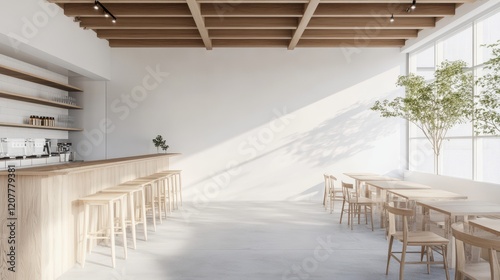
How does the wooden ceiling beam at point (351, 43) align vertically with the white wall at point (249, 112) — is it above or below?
above

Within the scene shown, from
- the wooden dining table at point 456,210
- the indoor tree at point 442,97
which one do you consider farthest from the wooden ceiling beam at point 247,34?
the wooden dining table at point 456,210

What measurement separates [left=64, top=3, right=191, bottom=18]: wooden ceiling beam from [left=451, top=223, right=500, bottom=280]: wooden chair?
5077 mm

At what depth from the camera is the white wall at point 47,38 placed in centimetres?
475

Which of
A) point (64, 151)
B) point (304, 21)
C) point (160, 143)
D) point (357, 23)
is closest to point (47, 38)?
point (64, 151)

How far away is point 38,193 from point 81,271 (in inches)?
36.4

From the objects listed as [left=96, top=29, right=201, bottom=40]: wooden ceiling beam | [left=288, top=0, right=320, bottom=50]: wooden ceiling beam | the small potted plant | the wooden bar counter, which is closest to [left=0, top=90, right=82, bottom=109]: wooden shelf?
[left=96, top=29, right=201, bottom=40]: wooden ceiling beam

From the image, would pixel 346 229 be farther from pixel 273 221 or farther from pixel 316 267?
pixel 316 267

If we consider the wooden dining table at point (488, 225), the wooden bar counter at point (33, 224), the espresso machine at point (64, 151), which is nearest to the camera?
the wooden dining table at point (488, 225)

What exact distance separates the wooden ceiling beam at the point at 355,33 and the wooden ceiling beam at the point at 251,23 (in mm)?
709

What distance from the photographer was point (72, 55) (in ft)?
20.6

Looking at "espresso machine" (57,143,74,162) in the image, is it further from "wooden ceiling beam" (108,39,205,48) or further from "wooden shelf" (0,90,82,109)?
"wooden ceiling beam" (108,39,205,48)

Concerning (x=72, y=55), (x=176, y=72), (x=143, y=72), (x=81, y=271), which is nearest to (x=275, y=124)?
(x=176, y=72)

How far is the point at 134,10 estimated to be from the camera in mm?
5945

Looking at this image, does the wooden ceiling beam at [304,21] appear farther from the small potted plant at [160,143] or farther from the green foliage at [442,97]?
the small potted plant at [160,143]
